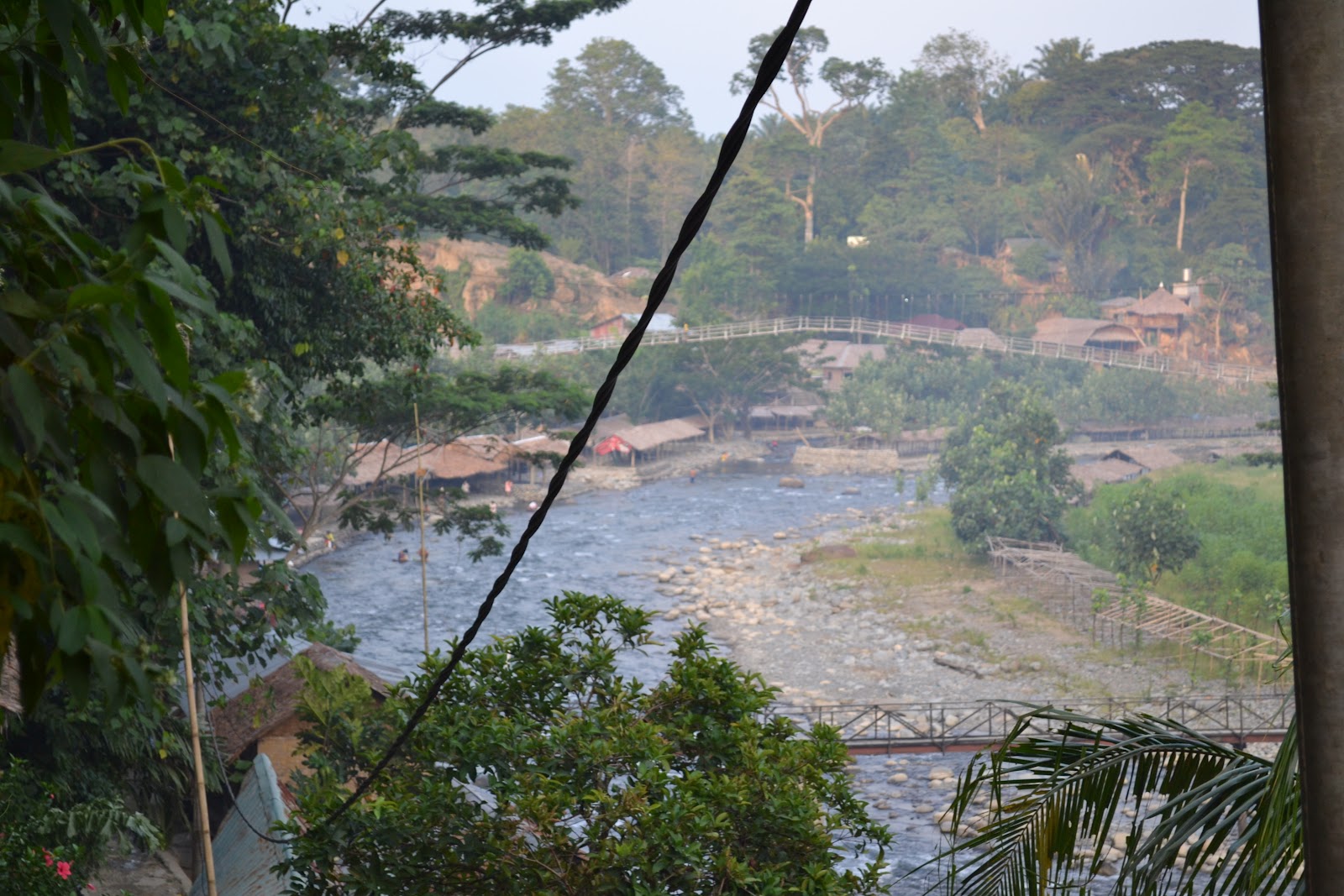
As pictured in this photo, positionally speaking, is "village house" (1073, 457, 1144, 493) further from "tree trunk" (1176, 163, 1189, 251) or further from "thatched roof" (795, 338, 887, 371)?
"tree trunk" (1176, 163, 1189, 251)

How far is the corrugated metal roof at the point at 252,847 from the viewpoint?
13.4 feet

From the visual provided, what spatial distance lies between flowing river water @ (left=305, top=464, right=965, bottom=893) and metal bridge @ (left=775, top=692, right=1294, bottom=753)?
377 millimetres

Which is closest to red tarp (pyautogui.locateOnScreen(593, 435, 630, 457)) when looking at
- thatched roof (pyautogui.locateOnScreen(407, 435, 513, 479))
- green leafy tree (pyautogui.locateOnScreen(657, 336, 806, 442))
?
green leafy tree (pyautogui.locateOnScreen(657, 336, 806, 442))

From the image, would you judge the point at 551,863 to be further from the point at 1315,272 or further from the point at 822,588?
the point at 822,588

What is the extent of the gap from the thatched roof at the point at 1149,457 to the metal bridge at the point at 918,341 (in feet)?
7.96

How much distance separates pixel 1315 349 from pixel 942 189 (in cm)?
2679

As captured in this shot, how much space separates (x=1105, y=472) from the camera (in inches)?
699

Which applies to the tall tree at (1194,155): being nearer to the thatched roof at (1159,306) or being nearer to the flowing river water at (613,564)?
the thatched roof at (1159,306)

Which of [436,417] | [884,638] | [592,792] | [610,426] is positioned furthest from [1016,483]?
[592,792]

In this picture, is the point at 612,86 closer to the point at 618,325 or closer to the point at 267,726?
the point at 618,325

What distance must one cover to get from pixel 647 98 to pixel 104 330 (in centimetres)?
2869

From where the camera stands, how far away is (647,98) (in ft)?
92.7

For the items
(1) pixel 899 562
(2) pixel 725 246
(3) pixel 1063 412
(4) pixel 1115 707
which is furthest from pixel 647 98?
(4) pixel 1115 707

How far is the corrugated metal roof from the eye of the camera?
13.4 ft
